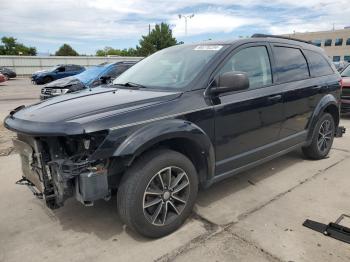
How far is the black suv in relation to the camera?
2779mm

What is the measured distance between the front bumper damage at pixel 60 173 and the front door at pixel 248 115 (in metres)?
1.34

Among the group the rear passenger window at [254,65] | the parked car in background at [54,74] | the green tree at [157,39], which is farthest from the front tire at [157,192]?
the green tree at [157,39]

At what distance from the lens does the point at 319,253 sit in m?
2.90

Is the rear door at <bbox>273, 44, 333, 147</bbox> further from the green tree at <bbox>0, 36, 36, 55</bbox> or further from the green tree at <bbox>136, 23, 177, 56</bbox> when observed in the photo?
the green tree at <bbox>0, 36, 36, 55</bbox>

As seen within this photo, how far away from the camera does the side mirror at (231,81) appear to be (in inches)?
130

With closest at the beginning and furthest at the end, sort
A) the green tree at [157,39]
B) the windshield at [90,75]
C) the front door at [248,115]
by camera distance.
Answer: the front door at [248,115]
the windshield at [90,75]
the green tree at [157,39]

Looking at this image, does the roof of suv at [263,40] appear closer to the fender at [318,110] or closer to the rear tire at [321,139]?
the fender at [318,110]

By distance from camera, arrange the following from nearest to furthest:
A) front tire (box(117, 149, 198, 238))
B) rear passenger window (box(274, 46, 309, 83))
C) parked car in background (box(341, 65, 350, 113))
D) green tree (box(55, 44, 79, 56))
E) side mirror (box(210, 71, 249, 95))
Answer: front tire (box(117, 149, 198, 238)) → side mirror (box(210, 71, 249, 95)) → rear passenger window (box(274, 46, 309, 83)) → parked car in background (box(341, 65, 350, 113)) → green tree (box(55, 44, 79, 56))

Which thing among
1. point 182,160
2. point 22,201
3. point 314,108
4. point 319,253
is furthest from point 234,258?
point 314,108

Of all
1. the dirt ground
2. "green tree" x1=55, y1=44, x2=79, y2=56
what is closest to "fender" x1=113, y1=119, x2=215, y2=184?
the dirt ground

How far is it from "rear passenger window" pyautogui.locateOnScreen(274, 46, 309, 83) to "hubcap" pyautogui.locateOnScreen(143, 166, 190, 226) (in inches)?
77.3

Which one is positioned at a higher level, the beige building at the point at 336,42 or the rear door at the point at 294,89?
the beige building at the point at 336,42

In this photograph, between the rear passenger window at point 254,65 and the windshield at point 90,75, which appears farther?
the windshield at point 90,75

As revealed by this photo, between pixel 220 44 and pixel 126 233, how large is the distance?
2258mm
